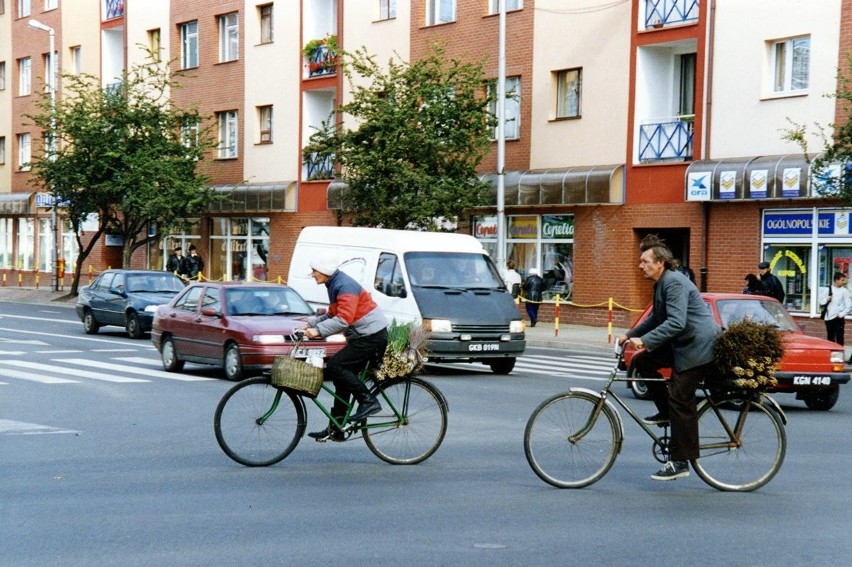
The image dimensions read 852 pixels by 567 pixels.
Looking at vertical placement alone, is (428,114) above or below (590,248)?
above

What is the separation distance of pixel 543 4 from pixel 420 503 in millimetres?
26443

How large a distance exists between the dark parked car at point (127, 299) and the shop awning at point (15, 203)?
2859 centimetres

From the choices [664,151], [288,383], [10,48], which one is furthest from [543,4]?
[10,48]

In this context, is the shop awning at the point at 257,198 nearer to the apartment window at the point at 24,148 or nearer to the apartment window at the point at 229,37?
the apartment window at the point at 229,37

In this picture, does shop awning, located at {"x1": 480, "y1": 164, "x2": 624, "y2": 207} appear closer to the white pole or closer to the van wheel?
the white pole

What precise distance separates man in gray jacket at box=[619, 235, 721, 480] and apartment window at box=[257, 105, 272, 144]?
35200 mm

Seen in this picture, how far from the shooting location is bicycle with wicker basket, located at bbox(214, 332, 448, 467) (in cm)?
1002

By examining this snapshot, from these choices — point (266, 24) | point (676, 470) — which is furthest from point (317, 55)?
point (676, 470)

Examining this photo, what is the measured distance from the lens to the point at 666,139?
30.7 m

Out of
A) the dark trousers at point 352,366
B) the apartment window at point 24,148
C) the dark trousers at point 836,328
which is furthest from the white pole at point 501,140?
the apartment window at point 24,148

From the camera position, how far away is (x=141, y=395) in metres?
16.0

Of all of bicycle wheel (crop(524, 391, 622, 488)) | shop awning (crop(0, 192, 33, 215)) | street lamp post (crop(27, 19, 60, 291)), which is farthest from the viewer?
shop awning (crop(0, 192, 33, 215))

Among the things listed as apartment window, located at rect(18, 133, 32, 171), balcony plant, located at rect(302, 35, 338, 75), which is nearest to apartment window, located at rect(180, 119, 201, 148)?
balcony plant, located at rect(302, 35, 338, 75)

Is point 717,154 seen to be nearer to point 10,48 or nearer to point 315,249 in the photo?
point 315,249
